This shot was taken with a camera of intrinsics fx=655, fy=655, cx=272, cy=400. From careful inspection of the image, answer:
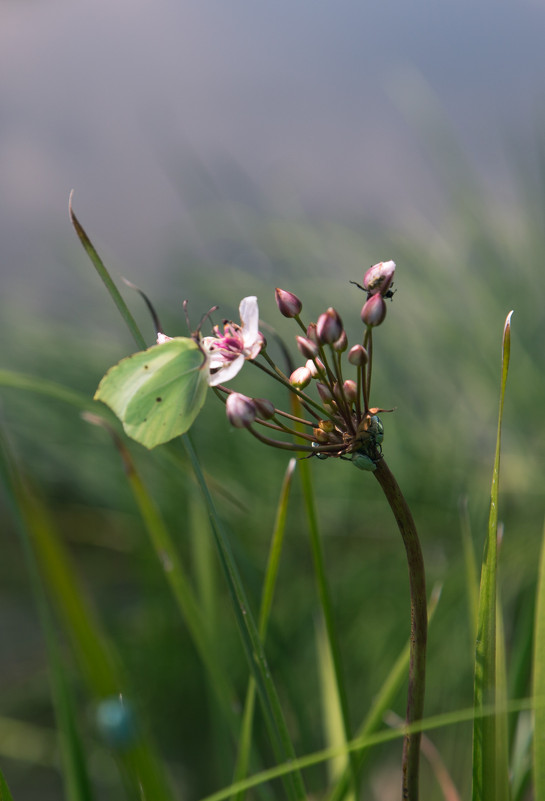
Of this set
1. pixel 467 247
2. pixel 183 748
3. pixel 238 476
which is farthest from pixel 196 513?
pixel 467 247

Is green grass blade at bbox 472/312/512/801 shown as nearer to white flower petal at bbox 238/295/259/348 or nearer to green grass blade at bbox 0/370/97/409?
white flower petal at bbox 238/295/259/348

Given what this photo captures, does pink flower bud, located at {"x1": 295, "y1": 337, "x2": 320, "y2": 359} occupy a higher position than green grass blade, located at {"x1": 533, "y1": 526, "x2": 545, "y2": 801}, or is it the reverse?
pink flower bud, located at {"x1": 295, "y1": 337, "x2": 320, "y2": 359}

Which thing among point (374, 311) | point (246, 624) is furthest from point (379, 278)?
point (246, 624)

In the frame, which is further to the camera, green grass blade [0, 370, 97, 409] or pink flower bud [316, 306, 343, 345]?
green grass blade [0, 370, 97, 409]

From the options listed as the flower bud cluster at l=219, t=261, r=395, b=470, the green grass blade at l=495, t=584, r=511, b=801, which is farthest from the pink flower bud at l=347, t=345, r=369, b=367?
the green grass blade at l=495, t=584, r=511, b=801

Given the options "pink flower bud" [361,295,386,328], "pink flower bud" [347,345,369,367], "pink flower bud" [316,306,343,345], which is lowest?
"pink flower bud" [347,345,369,367]

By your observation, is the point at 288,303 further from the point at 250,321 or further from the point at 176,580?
the point at 176,580

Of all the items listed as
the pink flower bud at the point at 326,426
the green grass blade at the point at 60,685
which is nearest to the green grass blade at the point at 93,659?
the green grass blade at the point at 60,685
